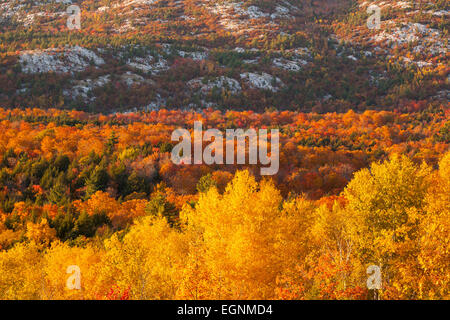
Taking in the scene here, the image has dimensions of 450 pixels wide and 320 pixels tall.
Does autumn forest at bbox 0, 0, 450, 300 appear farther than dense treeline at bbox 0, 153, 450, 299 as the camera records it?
Yes

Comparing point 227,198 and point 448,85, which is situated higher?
point 227,198

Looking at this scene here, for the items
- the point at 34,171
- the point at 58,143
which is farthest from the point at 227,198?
the point at 58,143

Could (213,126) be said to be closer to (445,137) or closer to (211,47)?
(445,137)

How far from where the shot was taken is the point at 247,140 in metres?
89.0

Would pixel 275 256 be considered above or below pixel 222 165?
above

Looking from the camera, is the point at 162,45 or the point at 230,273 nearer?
the point at 230,273

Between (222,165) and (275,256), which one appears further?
(222,165)

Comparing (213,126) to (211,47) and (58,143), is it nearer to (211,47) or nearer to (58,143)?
(58,143)

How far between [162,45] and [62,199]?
112 metres

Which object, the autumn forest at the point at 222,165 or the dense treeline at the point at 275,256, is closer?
the dense treeline at the point at 275,256
